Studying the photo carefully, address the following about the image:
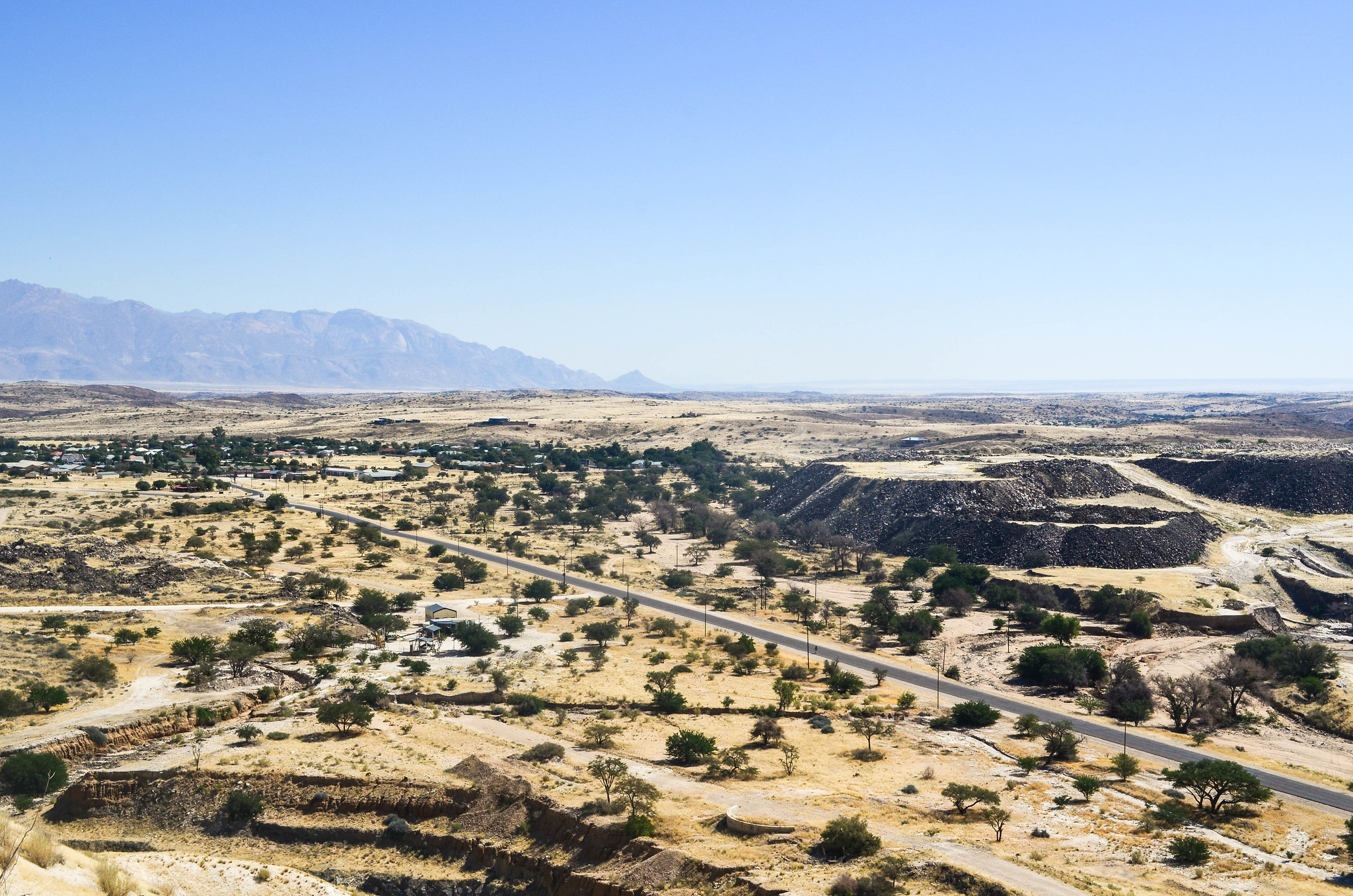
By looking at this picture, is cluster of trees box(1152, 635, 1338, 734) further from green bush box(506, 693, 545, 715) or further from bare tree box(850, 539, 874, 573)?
bare tree box(850, 539, 874, 573)

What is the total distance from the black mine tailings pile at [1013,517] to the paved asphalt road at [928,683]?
32154 millimetres

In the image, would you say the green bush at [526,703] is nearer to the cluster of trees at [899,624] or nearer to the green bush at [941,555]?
the cluster of trees at [899,624]

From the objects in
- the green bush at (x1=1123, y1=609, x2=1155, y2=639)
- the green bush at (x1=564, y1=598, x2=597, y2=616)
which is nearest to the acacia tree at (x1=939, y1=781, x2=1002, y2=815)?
the green bush at (x1=1123, y1=609, x2=1155, y2=639)

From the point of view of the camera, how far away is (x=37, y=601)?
5681 centimetres

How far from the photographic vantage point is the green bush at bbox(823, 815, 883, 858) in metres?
27.6

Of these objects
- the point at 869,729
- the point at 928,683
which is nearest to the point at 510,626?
the point at 869,729

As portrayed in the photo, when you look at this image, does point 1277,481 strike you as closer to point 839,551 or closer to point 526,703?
point 839,551

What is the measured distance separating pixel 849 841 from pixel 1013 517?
7077 centimetres

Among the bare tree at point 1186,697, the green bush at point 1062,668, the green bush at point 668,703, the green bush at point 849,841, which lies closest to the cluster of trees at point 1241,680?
the bare tree at point 1186,697

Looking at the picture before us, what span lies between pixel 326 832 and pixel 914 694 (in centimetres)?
3039

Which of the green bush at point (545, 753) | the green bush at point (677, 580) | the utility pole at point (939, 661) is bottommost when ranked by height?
the utility pole at point (939, 661)

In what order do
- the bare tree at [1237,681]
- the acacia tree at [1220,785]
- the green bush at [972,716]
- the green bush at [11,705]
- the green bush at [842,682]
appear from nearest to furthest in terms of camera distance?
the acacia tree at [1220,785] < the green bush at [11,705] < the green bush at [972,716] < the bare tree at [1237,681] < the green bush at [842,682]

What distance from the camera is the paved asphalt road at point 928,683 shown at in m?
36.6

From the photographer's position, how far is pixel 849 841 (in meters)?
27.7
